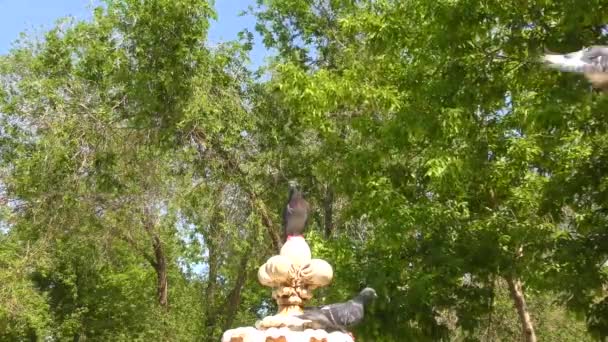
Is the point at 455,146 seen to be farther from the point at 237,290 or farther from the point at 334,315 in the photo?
the point at 237,290

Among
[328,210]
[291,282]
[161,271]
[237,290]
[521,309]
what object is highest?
[161,271]

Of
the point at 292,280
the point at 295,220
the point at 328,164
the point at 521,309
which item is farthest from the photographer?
the point at 521,309

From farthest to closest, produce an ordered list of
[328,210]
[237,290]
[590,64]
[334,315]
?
1. [237,290]
2. [328,210]
3. [334,315]
4. [590,64]

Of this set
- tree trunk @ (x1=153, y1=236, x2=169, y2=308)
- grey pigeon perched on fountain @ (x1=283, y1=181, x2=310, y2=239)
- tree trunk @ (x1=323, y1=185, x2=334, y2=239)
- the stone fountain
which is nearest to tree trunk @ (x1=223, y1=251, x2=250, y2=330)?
tree trunk @ (x1=153, y1=236, x2=169, y2=308)

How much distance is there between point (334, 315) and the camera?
7117 mm

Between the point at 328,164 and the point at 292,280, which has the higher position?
the point at 328,164

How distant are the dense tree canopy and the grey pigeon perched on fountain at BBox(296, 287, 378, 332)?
3.04 meters

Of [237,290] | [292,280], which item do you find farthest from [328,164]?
[237,290]

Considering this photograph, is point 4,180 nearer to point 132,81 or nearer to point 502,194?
point 132,81

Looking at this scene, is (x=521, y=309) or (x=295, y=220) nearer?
(x=295, y=220)

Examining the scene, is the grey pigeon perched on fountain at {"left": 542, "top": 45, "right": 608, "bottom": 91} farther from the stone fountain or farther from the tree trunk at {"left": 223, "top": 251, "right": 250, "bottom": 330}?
the tree trunk at {"left": 223, "top": 251, "right": 250, "bottom": 330}

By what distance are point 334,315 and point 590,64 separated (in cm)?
355

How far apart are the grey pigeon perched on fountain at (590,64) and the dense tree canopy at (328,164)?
416 cm

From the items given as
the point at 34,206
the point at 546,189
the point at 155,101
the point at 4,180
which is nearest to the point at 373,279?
the point at 546,189
